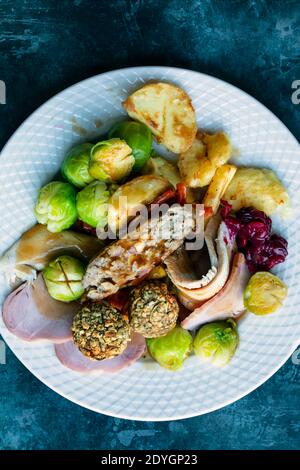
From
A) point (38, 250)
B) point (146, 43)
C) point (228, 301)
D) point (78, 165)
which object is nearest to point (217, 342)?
point (228, 301)

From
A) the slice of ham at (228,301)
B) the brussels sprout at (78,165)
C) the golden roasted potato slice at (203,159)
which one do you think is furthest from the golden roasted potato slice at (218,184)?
the brussels sprout at (78,165)

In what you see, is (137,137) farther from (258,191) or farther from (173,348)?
(173,348)

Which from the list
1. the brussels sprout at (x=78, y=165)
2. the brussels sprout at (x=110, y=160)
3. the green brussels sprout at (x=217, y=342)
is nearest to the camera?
the brussels sprout at (x=110, y=160)

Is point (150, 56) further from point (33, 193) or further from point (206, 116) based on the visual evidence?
point (33, 193)

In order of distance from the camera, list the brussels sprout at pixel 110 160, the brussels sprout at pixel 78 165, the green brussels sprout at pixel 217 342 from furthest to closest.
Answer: the green brussels sprout at pixel 217 342 < the brussels sprout at pixel 78 165 < the brussels sprout at pixel 110 160

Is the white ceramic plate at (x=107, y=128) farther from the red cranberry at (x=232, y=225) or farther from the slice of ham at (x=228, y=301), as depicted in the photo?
the red cranberry at (x=232, y=225)

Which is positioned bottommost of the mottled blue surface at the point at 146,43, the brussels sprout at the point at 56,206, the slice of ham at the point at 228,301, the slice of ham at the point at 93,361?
the slice of ham at the point at 93,361
